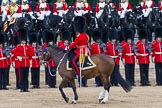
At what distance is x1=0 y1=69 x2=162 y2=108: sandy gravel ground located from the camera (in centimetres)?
1838

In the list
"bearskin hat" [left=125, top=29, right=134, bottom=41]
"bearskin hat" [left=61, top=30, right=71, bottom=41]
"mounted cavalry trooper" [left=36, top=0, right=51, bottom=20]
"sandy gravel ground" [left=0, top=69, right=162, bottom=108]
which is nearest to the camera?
"sandy gravel ground" [left=0, top=69, right=162, bottom=108]

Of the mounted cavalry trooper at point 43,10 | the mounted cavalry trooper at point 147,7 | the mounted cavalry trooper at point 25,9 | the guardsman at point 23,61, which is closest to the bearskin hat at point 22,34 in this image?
the guardsman at point 23,61

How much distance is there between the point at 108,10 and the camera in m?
25.3

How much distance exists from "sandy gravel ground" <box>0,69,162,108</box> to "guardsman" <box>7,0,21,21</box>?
10.6ft

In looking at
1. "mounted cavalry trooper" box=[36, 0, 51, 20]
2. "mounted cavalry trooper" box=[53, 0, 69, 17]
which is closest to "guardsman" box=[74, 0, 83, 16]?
"mounted cavalry trooper" box=[53, 0, 69, 17]

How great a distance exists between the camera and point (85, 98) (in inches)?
782

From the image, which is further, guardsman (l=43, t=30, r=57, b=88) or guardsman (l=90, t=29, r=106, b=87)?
guardsman (l=43, t=30, r=57, b=88)

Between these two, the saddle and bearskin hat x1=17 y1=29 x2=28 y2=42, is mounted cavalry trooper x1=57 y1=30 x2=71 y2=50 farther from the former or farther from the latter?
the saddle

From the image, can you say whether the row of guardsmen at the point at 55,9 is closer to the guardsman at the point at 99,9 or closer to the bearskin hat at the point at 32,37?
the guardsman at the point at 99,9

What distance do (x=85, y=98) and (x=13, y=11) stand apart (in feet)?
22.0

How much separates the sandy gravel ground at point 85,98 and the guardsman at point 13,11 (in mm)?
3235

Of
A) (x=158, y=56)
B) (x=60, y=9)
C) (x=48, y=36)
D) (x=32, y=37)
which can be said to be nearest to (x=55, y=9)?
(x=60, y=9)

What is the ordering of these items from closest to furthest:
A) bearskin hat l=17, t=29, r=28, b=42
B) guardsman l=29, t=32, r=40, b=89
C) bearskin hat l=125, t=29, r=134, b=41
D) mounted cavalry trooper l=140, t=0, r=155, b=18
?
bearskin hat l=17, t=29, r=28, b=42 < guardsman l=29, t=32, r=40, b=89 < bearskin hat l=125, t=29, r=134, b=41 < mounted cavalry trooper l=140, t=0, r=155, b=18

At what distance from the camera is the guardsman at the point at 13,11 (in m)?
25.5
